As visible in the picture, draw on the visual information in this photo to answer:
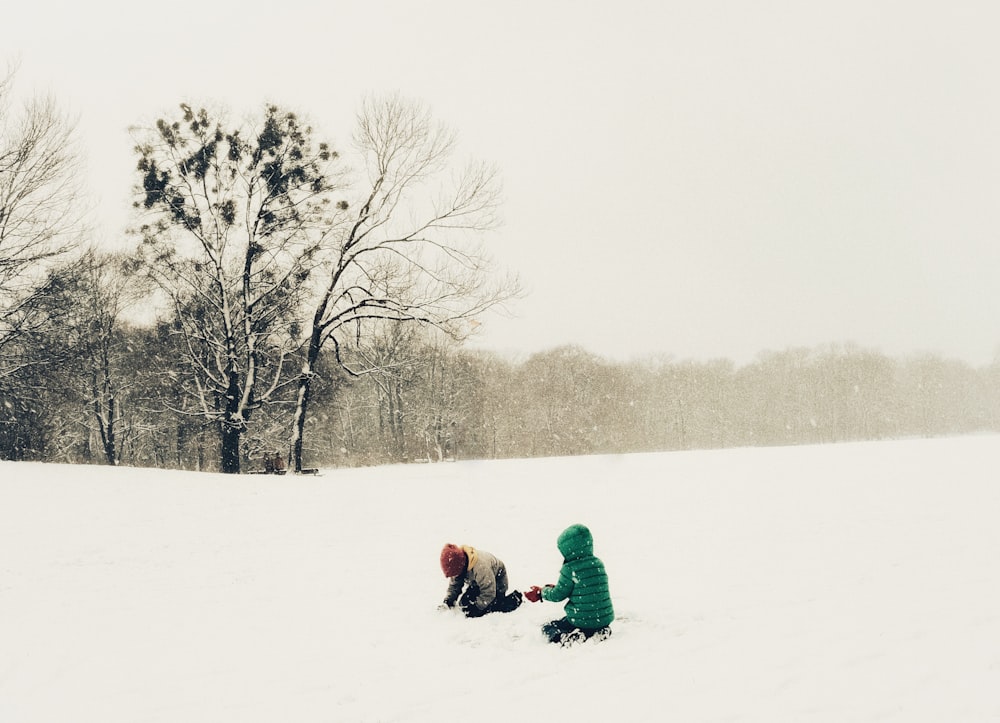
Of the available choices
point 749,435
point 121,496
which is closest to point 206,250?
point 121,496

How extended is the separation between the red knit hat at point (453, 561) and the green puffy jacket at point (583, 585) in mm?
1319

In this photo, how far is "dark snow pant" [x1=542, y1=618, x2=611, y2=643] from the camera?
635 cm

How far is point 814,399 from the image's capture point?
249ft

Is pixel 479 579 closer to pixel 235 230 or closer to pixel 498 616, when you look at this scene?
pixel 498 616

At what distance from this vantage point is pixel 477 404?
6228 cm

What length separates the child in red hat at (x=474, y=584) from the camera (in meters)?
7.40

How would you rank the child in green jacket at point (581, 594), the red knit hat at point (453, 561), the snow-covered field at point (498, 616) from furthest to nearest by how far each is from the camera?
the red knit hat at point (453, 561), the child in green jacket at point (581, 594), the snow-covered field at point (498, 616)

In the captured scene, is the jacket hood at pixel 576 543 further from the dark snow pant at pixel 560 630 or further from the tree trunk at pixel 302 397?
the tree trunk at pixel 302 397

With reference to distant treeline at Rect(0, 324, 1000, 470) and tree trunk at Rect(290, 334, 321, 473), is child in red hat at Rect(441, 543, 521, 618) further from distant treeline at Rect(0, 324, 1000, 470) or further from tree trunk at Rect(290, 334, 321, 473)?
distant treeline at Rect(0, 324, 1000, 470)

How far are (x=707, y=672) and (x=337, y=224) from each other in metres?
19.9

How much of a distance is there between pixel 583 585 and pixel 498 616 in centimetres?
142

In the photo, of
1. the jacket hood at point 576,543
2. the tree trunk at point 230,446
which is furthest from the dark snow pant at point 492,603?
the tree trunk at point 230,446

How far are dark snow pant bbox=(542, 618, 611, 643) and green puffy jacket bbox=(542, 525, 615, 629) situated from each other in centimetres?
5

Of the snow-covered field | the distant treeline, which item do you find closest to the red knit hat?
the snow-covered field
